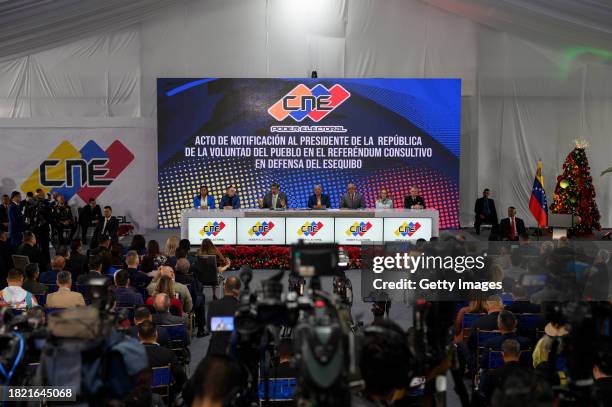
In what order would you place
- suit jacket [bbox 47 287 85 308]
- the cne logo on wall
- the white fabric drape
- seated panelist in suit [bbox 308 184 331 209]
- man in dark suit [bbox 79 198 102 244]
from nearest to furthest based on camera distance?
suit jacket [bbox 47 287 85 308], seated panelist in suit [bbox 308 184 331 209], man in dark suit [bbox 79 198 102 244], the cne logo on wall, the white fabric drape

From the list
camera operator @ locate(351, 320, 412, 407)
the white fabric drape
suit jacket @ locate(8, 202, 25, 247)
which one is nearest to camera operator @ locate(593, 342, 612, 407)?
camera operator @ locate(351, 320, 412, 407)

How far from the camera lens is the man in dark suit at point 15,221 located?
13.5m

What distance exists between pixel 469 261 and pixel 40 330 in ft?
10.1

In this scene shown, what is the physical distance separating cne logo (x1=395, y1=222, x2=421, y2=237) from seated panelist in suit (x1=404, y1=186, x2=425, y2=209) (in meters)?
0.73

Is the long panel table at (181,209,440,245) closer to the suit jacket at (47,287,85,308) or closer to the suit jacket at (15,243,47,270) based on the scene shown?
the suit jacket at (15,243,47,270)

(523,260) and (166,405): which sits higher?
(523,260)

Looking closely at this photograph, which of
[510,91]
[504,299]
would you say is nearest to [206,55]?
[510,91]

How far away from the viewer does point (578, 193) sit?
56.8 feet

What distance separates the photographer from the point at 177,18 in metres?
18.2

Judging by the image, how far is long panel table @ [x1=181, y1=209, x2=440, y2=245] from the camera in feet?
43.5

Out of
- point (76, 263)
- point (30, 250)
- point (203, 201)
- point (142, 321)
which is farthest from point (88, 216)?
point (142, 321)

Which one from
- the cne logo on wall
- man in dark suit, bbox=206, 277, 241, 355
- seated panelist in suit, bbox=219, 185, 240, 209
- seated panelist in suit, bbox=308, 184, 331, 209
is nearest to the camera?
man in dark suit, bbox=206, 277, 241, 355

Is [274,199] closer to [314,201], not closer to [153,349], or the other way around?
[314,201]

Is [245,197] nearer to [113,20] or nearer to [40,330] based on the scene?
[113,20]
